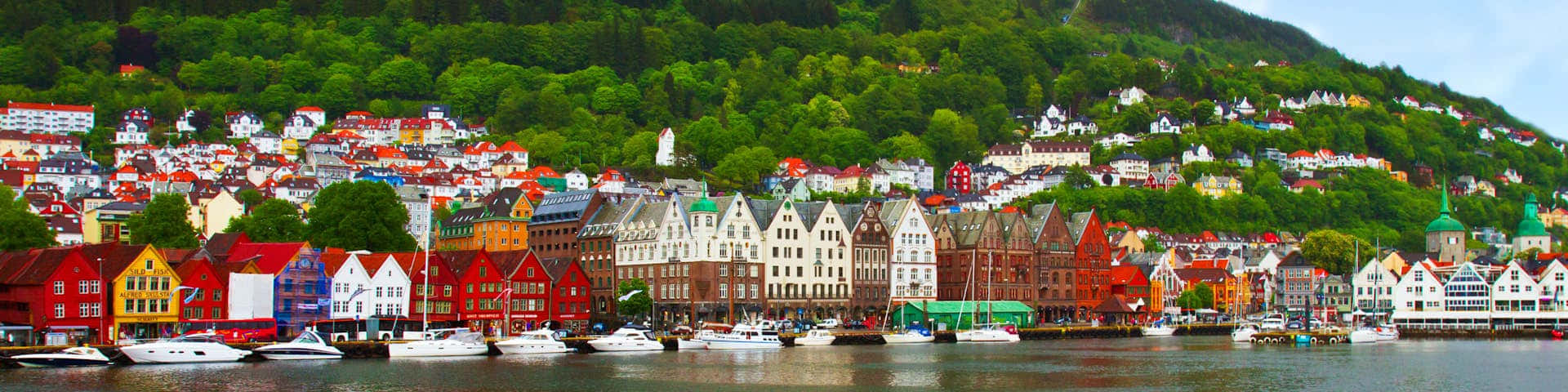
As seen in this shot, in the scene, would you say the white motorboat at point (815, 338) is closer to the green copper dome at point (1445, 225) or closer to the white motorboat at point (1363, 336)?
the white motorboat at point (1363, 336)

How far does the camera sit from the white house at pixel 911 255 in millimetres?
100812

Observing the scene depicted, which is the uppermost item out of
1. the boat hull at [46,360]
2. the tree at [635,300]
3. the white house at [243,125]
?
the white house at [243,125]

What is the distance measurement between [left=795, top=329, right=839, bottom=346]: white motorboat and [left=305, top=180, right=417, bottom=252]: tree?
27095 millimetres

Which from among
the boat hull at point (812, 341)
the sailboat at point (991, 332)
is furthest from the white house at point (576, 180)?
the boat hull at point (812, 341)

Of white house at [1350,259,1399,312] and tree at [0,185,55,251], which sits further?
white house at [1350,259,1399,312]

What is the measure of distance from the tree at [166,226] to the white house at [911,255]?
139 ft

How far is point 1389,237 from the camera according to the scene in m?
168

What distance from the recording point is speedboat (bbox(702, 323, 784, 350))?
81.4 m

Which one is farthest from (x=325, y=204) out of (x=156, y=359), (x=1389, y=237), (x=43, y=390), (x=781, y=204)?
(x=1389, y=237)

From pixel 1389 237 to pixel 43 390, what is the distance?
144 metres

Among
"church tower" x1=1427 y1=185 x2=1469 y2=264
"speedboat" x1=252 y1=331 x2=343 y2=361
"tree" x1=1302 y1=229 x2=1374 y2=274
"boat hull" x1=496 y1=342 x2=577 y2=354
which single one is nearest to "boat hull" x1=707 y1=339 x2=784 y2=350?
"boat hull" x1=496 y1=342 x2=577 y2=354

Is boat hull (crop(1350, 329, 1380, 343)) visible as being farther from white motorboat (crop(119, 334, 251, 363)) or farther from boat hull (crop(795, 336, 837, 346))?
white motorboat (crop(119, 334, 251, 363))

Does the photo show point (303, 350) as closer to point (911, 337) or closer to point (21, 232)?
point (21, 232)

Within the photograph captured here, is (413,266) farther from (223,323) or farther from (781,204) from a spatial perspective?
(781,204)
